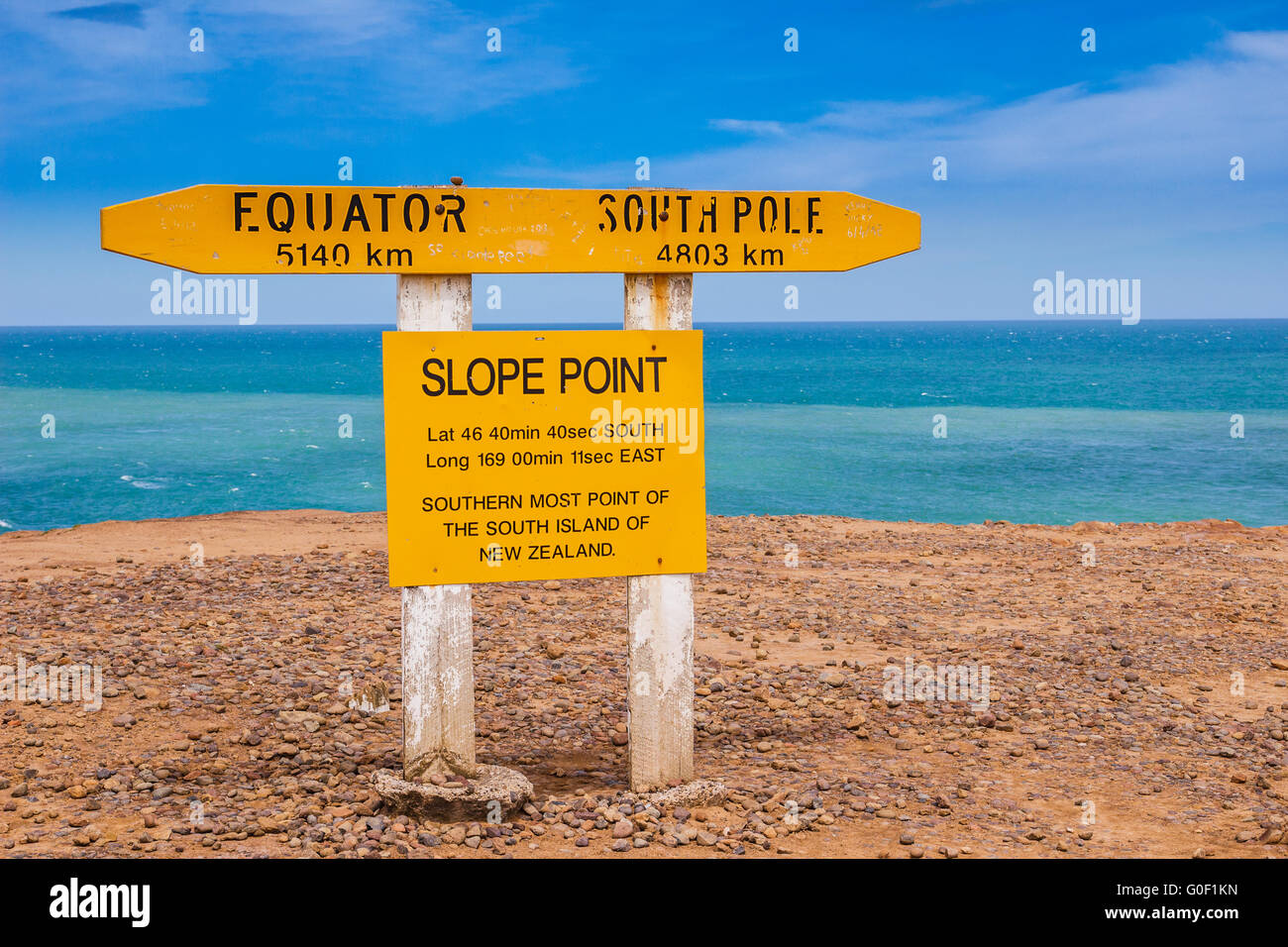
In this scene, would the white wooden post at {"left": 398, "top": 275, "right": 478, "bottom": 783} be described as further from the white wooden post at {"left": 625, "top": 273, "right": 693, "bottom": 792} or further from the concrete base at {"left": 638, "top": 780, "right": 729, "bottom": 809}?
the concrete base at {"left": 638, "top": 780, "right": 729, "bottom": 809}

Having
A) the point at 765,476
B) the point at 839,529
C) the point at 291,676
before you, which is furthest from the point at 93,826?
the point at 765,476

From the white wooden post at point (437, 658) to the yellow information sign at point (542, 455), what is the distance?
111mm

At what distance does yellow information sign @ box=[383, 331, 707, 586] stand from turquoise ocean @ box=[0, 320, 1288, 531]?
82.1 feet

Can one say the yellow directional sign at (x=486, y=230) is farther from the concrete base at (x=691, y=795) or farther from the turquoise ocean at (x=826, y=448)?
the turquoise ocean at (x=826, y=448)

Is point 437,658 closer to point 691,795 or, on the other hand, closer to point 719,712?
point 691,795

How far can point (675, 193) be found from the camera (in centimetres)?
625

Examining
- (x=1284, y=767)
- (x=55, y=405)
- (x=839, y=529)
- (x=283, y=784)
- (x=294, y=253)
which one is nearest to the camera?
(x=294, y=253)

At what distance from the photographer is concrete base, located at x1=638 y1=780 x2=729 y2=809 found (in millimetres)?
6324


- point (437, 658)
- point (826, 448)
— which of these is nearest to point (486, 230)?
point (437, 658)

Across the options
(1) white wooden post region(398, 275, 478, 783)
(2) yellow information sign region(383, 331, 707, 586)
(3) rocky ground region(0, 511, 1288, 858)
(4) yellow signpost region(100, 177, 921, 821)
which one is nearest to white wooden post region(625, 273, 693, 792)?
(4) yellow signpost region(100, 177, 921, 821)

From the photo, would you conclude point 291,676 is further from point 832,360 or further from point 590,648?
point 832,360

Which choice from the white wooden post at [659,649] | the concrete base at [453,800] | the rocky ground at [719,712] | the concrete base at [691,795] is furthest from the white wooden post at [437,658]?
the concrete base at [691,795]

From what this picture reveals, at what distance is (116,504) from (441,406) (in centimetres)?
3186

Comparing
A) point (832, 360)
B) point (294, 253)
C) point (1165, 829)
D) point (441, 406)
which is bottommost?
point (1165, 829)
